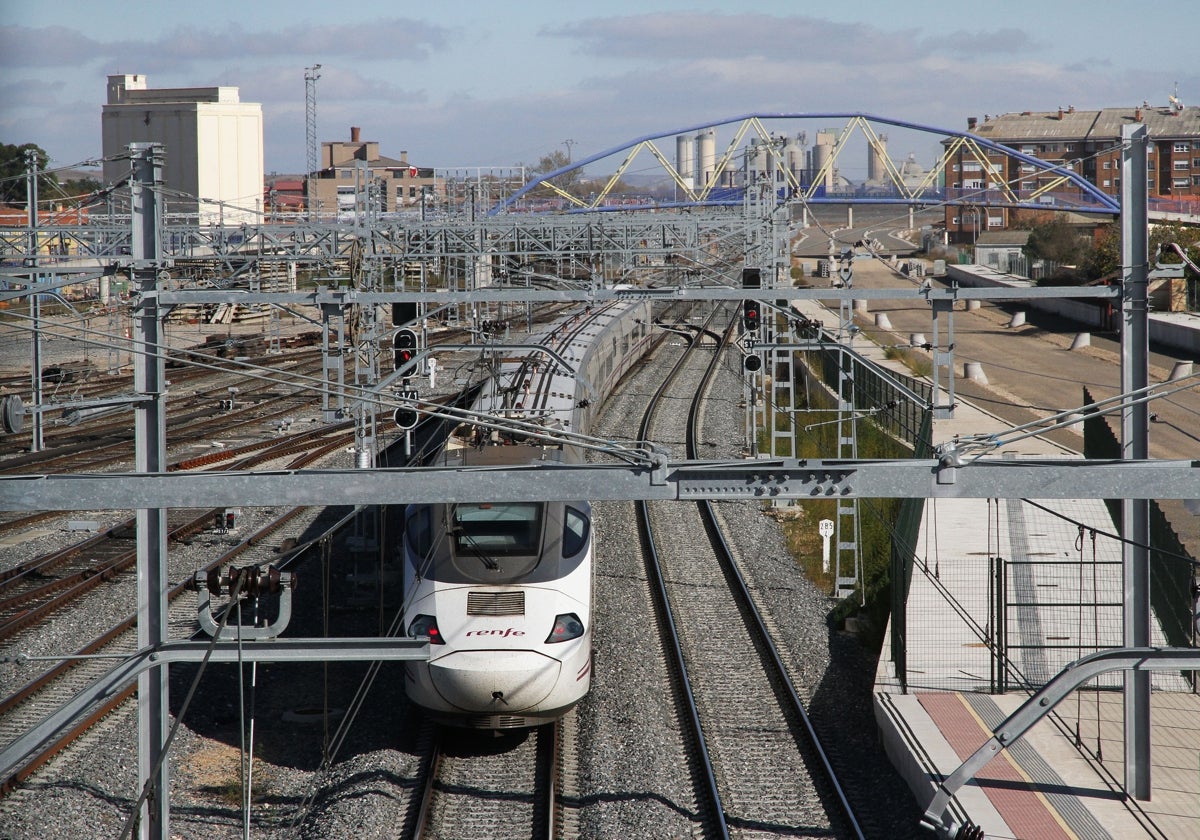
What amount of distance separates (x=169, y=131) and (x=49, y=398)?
38.5 m

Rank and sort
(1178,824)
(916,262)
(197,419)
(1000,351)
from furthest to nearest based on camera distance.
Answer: (916,262)
(1000,351)
(197,419)
(1178,824)

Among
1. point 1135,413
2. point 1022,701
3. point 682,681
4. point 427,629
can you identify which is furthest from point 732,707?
point 1135,413

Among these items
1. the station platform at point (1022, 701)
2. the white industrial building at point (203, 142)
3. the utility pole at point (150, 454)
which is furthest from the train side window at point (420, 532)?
the white industrial building at point (203, 142)

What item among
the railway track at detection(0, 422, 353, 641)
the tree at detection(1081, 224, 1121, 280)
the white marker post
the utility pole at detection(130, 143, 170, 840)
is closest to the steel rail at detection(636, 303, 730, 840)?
the white marker post

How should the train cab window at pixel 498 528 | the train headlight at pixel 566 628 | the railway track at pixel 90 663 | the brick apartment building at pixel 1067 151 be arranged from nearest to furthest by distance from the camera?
the train headlight at pixel 566 628 → the railway track at pixel 90 663 → the train cab window at pixel 498 528 → the brick apartment building at pixel 1067 151

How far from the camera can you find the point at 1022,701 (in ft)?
33.5

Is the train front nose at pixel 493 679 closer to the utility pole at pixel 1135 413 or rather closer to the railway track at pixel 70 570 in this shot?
the utility pole at pixel 1135 413

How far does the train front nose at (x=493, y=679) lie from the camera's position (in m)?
8.52

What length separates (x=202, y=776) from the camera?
9.06 metres

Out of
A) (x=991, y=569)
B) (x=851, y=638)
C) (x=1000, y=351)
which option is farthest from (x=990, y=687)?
(x=1000, y=351)

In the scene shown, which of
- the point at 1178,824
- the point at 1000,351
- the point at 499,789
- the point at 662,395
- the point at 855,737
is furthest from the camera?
the point at 1000,351

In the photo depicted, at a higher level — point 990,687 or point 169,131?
point 169,131

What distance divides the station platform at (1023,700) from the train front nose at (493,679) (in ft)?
9.41

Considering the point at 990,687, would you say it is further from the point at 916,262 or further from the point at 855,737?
the point at 916,262
